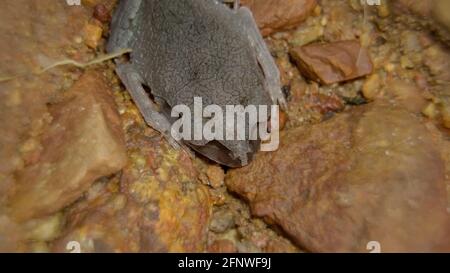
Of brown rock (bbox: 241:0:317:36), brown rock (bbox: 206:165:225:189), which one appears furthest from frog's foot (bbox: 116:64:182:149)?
brown rock (bbox: 241:0:317:36)

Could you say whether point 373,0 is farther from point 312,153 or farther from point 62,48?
point 62,48

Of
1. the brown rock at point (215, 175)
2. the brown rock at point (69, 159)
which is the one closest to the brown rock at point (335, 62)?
the brown rock at point (215, 175)

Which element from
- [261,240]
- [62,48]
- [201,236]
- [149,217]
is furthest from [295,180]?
[62,48]

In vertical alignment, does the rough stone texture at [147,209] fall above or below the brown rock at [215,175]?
above

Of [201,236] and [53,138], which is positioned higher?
[53,138]

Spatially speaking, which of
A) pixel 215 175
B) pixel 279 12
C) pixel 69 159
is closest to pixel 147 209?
pixel 69 159

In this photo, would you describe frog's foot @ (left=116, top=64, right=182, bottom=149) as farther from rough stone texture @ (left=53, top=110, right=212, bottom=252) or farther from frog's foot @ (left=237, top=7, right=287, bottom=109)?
frog's foot @ (left=237, top=7, right=287, bottom=109)

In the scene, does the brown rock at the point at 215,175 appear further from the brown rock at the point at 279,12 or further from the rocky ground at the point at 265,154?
the brown rock at the point at 279,12

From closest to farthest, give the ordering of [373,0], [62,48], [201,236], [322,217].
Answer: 1. [322,217]
2. [201,236]
3. [62,48]
4. [373,0]

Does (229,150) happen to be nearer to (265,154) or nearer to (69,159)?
(265,154)
